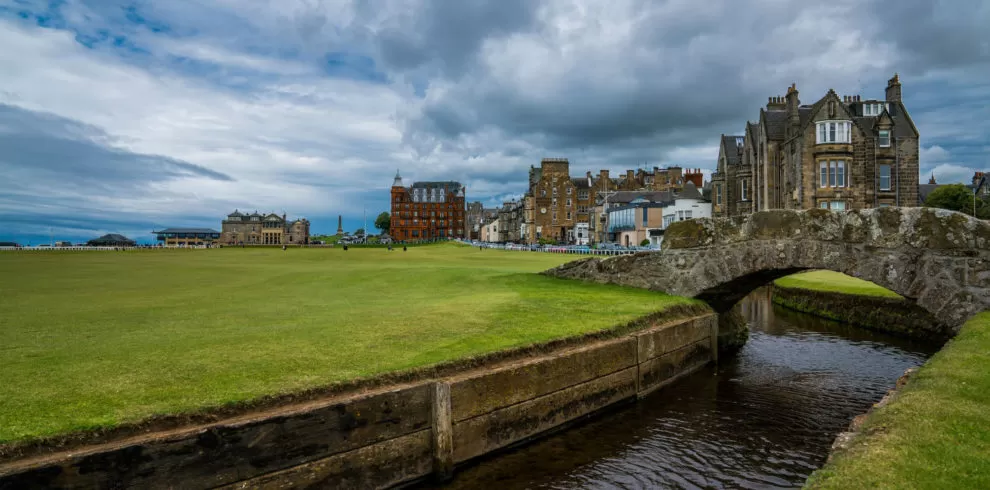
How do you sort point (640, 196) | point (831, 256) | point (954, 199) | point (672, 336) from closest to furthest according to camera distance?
point (672, 336), point (831, 256), point (954, 199), point (640, 196)

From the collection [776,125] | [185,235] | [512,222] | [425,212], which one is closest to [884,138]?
[776,125]

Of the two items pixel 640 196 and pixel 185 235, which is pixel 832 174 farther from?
pixel 185 235

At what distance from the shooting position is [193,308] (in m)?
14.9

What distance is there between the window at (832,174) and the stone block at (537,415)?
41990 mm

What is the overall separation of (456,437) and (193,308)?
379 inches

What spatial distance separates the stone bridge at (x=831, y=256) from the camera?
13688 mm

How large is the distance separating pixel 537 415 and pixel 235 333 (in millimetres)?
6371

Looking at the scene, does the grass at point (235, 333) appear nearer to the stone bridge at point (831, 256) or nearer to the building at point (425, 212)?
the stone bridge at point (831, 256)

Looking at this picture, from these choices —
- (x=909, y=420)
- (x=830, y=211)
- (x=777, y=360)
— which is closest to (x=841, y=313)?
(x=777, y=360)

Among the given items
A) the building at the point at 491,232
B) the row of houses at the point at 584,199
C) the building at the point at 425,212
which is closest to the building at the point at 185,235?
the building at the point at 425,212

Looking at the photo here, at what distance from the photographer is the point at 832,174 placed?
46625 millimetres

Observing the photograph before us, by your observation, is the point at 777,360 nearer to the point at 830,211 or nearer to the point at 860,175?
the point at 830,211

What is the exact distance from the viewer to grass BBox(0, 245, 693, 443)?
7.29 m

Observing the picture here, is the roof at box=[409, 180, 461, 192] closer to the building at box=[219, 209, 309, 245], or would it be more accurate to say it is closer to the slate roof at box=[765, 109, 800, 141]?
the building at box=[219, 209, 309, 245]
